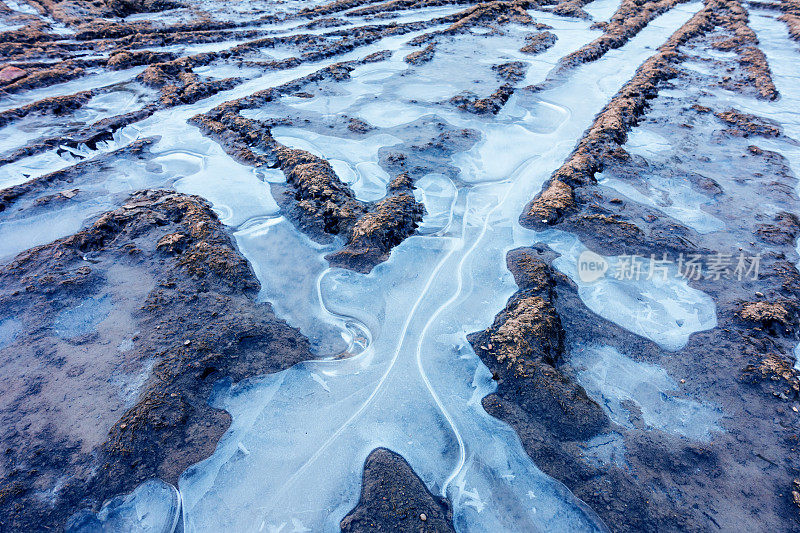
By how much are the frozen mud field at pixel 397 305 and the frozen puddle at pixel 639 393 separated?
3 cm

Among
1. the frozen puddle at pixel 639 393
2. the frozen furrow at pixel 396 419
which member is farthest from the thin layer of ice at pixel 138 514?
the frozen puddle at pixel 639 393

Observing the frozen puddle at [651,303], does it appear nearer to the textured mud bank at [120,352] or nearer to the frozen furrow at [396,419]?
the frozen furrow at [396,419]

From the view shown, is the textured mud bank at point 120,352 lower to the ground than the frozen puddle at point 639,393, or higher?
higher

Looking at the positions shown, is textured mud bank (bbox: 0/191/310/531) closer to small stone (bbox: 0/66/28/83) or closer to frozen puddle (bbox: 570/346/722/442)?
frozen puddle (bbox: 570/346/722/442)

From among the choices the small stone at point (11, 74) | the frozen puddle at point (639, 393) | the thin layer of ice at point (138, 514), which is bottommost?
the frozen puddle at point (639, 393)

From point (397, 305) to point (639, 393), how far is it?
268 centimetres

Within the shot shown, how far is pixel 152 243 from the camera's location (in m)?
5.27

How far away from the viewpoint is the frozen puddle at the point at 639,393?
11.9ft

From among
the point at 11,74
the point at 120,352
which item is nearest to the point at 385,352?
the point at 120,352

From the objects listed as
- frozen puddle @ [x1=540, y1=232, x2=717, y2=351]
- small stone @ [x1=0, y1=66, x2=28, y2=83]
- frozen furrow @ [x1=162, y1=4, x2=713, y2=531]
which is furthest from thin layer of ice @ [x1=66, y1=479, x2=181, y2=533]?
small stone @ [x1=0, y1=66, x2=28, y2=83]

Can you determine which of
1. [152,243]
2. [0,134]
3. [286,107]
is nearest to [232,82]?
[286,107]

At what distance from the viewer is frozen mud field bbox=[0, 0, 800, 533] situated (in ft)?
10.5

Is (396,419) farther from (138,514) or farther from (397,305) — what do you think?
(138,514)

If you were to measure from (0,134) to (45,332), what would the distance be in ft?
20.5
